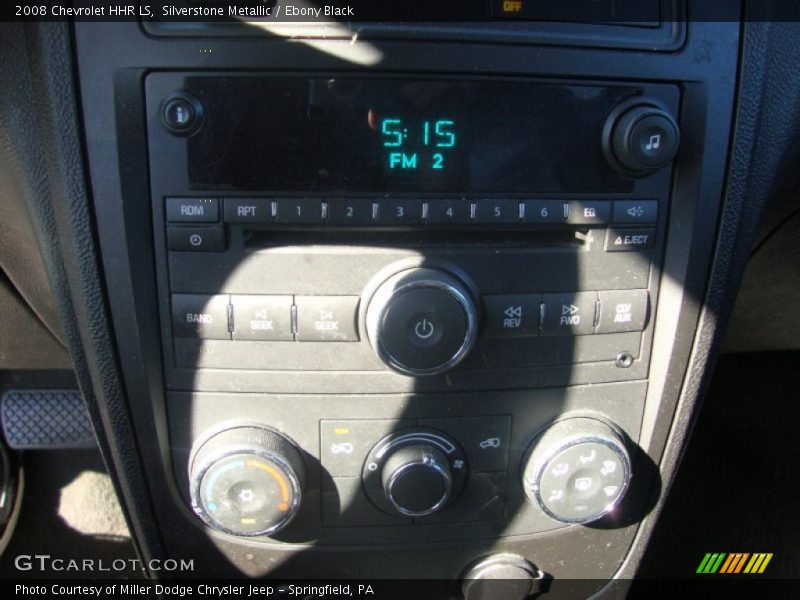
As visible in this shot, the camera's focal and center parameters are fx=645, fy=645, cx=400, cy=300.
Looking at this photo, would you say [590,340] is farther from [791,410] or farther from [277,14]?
[791,410]

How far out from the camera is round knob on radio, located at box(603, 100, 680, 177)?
0.70 meters

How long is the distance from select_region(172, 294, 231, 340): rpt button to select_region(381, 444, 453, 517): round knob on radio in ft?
0.83

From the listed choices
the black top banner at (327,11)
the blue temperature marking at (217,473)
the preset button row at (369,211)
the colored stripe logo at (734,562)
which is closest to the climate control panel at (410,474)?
the blue temperature marking at (217,473)

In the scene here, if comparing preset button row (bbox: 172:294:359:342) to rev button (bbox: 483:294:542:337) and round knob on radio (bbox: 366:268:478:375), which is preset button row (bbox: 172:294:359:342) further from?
rev button (bbox: 483:294:542:337)

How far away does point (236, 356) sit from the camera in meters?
0.75

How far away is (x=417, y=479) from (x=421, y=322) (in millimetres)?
203

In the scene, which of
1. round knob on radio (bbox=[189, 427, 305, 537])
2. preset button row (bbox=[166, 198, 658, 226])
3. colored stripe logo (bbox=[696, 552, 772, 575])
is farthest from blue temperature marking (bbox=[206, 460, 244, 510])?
colored stripe logo (bbox=[696, 552, 772, 575])

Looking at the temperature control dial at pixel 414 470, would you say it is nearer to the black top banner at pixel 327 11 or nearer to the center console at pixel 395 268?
the center console at pixel 395 268

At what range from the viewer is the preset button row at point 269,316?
72 centimetres

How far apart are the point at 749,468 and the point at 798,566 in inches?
8.8

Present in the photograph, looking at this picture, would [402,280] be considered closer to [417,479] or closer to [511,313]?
[511,313]

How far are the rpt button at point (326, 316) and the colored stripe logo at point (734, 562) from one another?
1.17m

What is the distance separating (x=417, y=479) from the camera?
77 centimetres

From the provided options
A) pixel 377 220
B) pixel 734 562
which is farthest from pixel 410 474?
pixel 734 562
